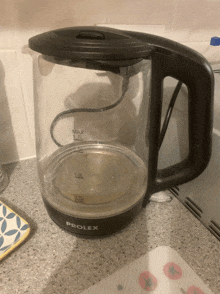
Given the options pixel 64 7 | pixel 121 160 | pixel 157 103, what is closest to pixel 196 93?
pixel 157 103

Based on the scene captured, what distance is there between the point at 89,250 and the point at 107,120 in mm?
219

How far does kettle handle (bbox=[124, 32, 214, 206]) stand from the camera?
284mm

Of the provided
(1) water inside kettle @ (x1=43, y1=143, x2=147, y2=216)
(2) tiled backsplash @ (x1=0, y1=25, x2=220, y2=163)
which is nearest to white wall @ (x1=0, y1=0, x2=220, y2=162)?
(2) tiled backsplash @ (x1=0, y1=25, x2=220, y2=163)

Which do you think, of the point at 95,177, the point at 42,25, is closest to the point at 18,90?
the point at 42,25

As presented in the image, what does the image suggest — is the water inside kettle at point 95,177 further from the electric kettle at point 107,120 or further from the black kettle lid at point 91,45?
the black kettle lid at point 91,45

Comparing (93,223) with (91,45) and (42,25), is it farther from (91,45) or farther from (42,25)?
(42,25)

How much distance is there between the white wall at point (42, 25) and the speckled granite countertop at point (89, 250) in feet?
0.51

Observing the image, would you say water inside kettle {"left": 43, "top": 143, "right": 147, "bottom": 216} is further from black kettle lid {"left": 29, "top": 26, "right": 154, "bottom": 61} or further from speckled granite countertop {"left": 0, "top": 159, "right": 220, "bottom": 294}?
black kettle lid {"left": 29, "top": 26, "right": 154, "bottom": 61}

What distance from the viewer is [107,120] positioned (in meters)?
0.42

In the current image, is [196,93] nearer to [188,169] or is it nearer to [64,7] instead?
[188,169]

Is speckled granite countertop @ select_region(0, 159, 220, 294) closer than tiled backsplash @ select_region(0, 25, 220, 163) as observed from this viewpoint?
Yes

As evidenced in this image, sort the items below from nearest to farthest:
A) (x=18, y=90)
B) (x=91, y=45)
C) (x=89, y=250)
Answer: (x=91, y=45) < (x=89, y=250) < (x=18, y=90)

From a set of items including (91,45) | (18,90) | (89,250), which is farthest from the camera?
(18,90)

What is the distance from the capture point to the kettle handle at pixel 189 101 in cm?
28
